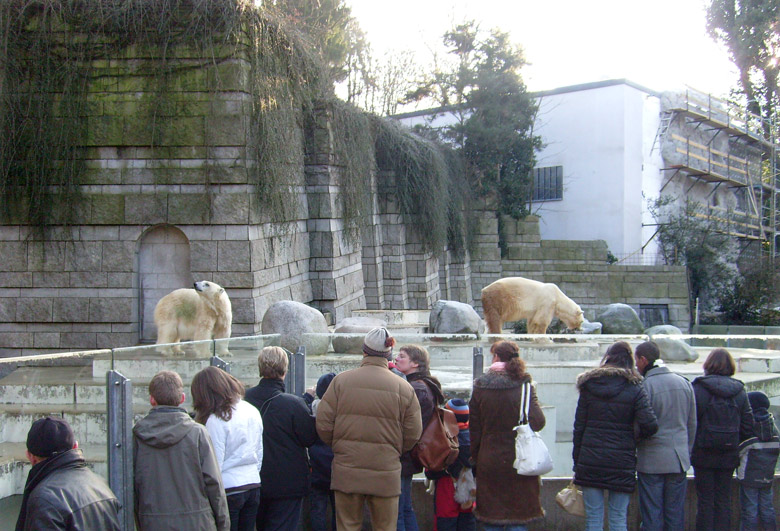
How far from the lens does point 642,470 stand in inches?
194

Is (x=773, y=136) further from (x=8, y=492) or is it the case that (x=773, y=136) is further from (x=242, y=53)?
(x=8, y=492)

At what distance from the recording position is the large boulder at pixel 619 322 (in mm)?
12509

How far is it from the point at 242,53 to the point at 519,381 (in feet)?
22.3

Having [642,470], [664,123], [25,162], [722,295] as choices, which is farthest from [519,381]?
[664,123]

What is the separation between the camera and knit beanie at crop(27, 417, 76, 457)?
3.22m

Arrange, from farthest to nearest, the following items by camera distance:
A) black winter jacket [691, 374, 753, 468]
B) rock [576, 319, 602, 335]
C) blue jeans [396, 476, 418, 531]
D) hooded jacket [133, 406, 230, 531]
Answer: rock [576, 319, 602, 335] < black winter jacket [691, 374, 753, 468] < blue jeans [396, 476, 418, 531] < hooded jacket [133, 406, 230, 531]

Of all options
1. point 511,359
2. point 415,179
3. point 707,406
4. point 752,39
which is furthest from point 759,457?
point 752,39

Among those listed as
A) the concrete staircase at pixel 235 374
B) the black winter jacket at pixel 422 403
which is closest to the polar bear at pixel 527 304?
the concrete staircase at pixel 235 374

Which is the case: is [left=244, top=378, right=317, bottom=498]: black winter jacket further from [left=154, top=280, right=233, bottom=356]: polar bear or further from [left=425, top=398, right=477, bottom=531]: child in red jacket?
[left=154, top=280, right=233, bottom=356]: polar bear

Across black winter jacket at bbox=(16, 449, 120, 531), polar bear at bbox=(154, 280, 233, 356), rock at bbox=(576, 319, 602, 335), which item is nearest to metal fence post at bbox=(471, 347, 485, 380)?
polar bear at bbox=(154, 280, 233, 356)

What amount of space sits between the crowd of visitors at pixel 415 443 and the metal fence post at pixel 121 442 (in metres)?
0.18

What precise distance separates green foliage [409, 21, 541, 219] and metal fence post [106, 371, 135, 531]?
1890 cm

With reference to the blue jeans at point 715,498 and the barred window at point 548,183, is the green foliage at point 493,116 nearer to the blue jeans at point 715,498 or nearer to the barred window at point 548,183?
the barred window at point 548,183

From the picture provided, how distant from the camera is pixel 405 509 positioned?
4879 millimetres
